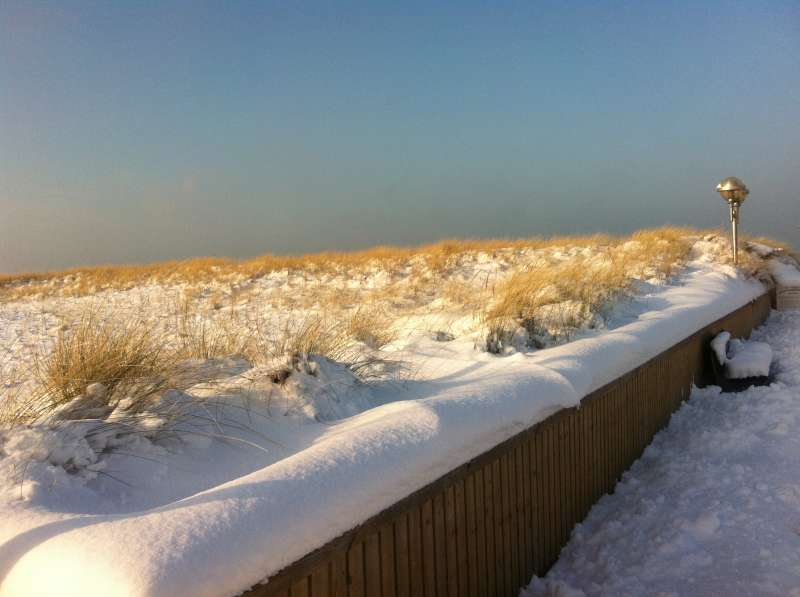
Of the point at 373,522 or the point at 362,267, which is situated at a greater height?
the point at 373,522

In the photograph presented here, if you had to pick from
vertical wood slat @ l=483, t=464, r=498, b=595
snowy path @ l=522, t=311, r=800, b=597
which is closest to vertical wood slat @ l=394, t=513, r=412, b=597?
vertical wood slat @ l=483, t=464, r=498, b=595

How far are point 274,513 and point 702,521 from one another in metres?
2.73

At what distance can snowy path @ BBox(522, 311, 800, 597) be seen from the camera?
3.07m

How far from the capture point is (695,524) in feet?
11.6

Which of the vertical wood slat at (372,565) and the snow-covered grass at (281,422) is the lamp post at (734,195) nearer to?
the snow-covered grass at (281,422)

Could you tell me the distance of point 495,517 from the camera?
115 inches

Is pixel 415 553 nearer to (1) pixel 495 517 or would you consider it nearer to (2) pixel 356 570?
(2) pixel 356 570

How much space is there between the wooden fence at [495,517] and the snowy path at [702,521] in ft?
0.53

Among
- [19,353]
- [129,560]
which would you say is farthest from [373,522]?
[19,353]

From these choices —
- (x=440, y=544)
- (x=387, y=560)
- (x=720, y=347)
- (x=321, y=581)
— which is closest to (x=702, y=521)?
(x=440, y=544)

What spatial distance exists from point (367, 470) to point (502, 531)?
113 centimetres

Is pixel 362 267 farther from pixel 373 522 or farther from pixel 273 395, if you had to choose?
pixel 373 522

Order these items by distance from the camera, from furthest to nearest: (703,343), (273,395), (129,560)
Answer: (703,343) → (273,395) → (129,560)

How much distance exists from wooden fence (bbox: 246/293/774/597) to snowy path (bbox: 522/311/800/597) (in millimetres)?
161
